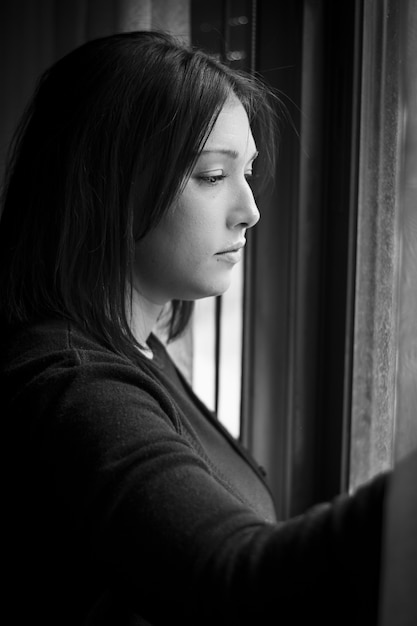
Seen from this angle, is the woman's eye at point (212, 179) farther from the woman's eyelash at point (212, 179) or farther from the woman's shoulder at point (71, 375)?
the woman's shoulder at point (71, 375)

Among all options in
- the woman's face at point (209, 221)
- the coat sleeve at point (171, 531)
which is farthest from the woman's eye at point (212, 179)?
the coat sleeve at point (171, 531)

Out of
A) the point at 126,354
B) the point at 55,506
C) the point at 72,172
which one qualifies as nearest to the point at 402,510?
the point at 55,506

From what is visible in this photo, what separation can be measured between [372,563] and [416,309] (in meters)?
0.18

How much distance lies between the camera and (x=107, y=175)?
0.88m

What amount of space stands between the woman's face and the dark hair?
0.02 meters

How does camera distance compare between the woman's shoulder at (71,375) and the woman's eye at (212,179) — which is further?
the woman's eye at (212,179)

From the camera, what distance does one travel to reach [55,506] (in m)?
0.68

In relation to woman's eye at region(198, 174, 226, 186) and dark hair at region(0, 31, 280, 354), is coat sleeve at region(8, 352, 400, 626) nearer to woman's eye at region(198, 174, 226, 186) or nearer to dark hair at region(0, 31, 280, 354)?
dark hair at region(0, 31, 280, 354)

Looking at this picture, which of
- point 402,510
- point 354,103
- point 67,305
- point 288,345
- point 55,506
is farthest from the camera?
point 288,345

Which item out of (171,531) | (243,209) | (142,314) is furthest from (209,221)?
(171,531)

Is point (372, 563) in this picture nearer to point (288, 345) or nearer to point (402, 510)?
point (402, 510)

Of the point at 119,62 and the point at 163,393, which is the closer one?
the point at 163,393

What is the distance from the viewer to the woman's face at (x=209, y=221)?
881 mm

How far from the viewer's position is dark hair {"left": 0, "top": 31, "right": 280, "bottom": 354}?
863 mm
